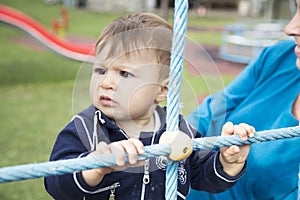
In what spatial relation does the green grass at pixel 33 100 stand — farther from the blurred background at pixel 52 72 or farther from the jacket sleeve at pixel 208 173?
the jacket sleeve at pixel 208 173

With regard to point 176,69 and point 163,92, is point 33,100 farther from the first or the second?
point 176,69

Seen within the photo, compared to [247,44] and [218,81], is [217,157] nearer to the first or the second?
[218,81]

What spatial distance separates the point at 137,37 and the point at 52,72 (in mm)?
5068

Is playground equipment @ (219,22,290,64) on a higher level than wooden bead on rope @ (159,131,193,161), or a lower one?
lower

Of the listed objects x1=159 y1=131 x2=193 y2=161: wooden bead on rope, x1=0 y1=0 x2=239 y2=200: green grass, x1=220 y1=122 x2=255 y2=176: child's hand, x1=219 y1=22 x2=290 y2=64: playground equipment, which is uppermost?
x1=159 y1=131 x2=193 y2=161: wooden bead on rope

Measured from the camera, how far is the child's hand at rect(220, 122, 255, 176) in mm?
922

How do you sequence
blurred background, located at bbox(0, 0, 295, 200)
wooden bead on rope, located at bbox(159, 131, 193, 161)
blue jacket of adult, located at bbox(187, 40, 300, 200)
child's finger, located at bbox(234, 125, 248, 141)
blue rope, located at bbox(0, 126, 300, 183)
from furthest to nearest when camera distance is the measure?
1. blue jacket of adult, located at bbox(187, 40, 300, 200)
2. blurred background, located at bbox(0, 0, 295, 200)
3. child's finger, located at bbox(234, 125, 248, 141)
4. wooden bead on rope, located at bbox(159, 131, 193, 161)
5. blue rope, located at bbox(0, 126, 300, 183)

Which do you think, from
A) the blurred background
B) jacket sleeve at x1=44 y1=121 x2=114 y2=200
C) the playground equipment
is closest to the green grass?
the blurred background

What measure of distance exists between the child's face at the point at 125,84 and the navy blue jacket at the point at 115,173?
0.10 ft

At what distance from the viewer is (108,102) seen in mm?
907

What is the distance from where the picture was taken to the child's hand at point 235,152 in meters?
0.92

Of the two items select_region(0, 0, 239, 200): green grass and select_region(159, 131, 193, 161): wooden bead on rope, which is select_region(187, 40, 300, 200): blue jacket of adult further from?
select_region(159, 131, 193, 161): wooden bead on rope

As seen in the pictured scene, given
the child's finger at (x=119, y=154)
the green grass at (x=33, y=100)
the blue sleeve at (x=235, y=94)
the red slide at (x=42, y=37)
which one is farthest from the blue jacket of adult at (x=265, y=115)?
the red slide at (x=42, y=37)

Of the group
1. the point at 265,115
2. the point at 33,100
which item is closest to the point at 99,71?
the point at 265,115
